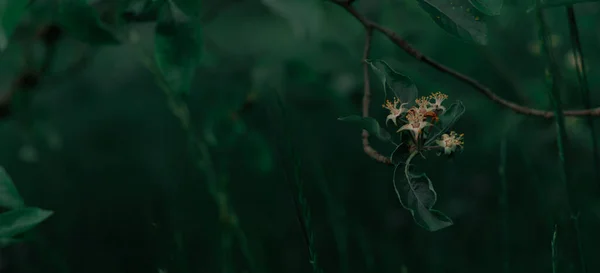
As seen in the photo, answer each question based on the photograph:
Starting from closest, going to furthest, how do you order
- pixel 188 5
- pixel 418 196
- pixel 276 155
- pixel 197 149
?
pixel 418 196
pixel 188 5
pixel 197 149
pixel 276 155

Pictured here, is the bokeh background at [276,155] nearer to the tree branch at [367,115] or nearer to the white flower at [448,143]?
the tree branch at [367,115]

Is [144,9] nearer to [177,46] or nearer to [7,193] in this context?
[177,46]

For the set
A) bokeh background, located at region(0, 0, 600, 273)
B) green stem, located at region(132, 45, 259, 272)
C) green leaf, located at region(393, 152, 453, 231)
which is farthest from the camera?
bokeh background, located at region(0, 0, 600, 273)

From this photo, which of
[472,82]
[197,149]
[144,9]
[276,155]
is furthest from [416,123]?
[276,155]

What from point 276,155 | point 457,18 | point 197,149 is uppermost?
point 457,18

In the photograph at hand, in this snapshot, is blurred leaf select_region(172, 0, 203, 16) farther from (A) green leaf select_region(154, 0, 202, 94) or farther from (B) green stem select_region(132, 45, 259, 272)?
(B) green stem select_region(132, 45, 259, 272)

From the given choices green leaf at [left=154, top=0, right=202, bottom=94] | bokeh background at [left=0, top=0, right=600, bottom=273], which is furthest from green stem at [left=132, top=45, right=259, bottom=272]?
green leaf at [left=154, top=0, right=202, bottom=94]
